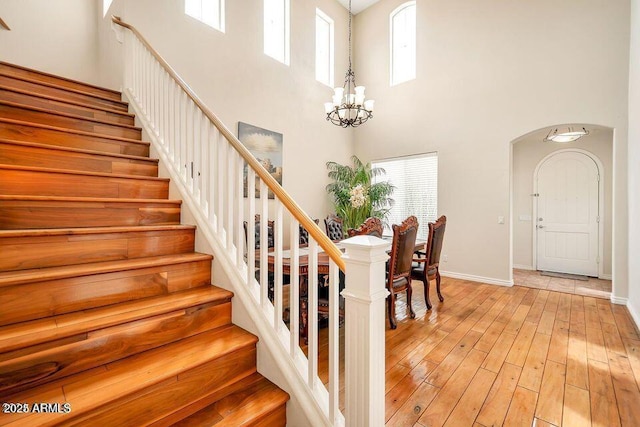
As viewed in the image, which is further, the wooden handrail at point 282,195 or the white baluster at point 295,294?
the white baluster at point 295,294

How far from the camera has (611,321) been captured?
3090mm

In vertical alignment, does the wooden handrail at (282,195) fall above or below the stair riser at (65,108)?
below

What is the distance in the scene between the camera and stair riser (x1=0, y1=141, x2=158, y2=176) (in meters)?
1.87

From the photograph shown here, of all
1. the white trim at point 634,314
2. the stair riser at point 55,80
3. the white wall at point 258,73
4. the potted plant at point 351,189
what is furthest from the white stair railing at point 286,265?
the white trim at point 634,314

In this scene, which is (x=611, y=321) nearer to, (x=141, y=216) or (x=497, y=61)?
(x=497, y=61)

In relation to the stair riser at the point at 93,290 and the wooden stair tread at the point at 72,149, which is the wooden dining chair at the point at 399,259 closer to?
the stair riser at the point at 93,290

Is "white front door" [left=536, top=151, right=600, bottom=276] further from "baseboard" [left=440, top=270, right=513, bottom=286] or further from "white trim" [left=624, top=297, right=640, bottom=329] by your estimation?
"white trim" [left=624, top=297, right=640, bottom=329]

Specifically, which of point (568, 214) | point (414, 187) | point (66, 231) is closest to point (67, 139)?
point (66, 231)

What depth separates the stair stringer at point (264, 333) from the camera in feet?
4.35

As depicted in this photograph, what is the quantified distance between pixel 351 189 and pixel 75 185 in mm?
4132

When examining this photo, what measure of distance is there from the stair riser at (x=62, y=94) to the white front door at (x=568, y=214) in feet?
22.5

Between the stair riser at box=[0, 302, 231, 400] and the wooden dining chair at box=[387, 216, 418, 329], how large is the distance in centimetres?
168

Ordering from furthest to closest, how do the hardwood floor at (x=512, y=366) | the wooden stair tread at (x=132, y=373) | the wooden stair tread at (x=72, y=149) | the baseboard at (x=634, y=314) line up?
the baseboard at (x=634, y=314) → the wooden stair tread at (x=72, y=149) → the hardwood floor at (x=512, y=366) → the wooden stair tread at (x=132, y=373)

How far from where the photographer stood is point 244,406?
1.32m
